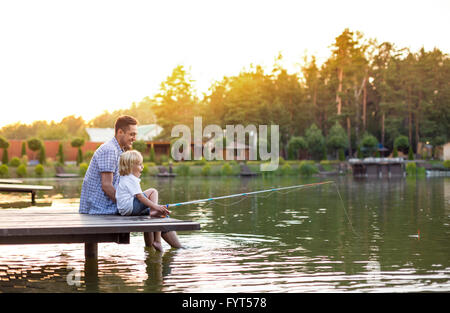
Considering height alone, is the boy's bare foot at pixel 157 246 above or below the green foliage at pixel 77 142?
below

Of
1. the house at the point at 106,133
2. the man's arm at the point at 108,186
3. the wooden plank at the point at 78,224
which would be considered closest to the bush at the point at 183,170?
the house at the point at 106,133

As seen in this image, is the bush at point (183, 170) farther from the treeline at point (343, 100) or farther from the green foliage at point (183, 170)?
the treeline at point (343, 100)

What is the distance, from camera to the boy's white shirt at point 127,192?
8.16 m

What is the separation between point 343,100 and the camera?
77.9 meters

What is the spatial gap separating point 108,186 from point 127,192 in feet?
0.98

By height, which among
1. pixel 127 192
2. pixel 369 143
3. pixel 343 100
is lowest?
pixel 127 192


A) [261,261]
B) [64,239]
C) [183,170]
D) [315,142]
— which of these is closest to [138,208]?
[64,239]

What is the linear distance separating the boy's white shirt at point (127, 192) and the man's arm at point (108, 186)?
10cm

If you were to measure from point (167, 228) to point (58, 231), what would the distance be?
1.17 m

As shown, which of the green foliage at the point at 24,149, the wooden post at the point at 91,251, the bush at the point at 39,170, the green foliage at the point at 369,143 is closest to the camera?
the wooden post at the point at 91,251

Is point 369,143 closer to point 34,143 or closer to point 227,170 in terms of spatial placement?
point 227,170
